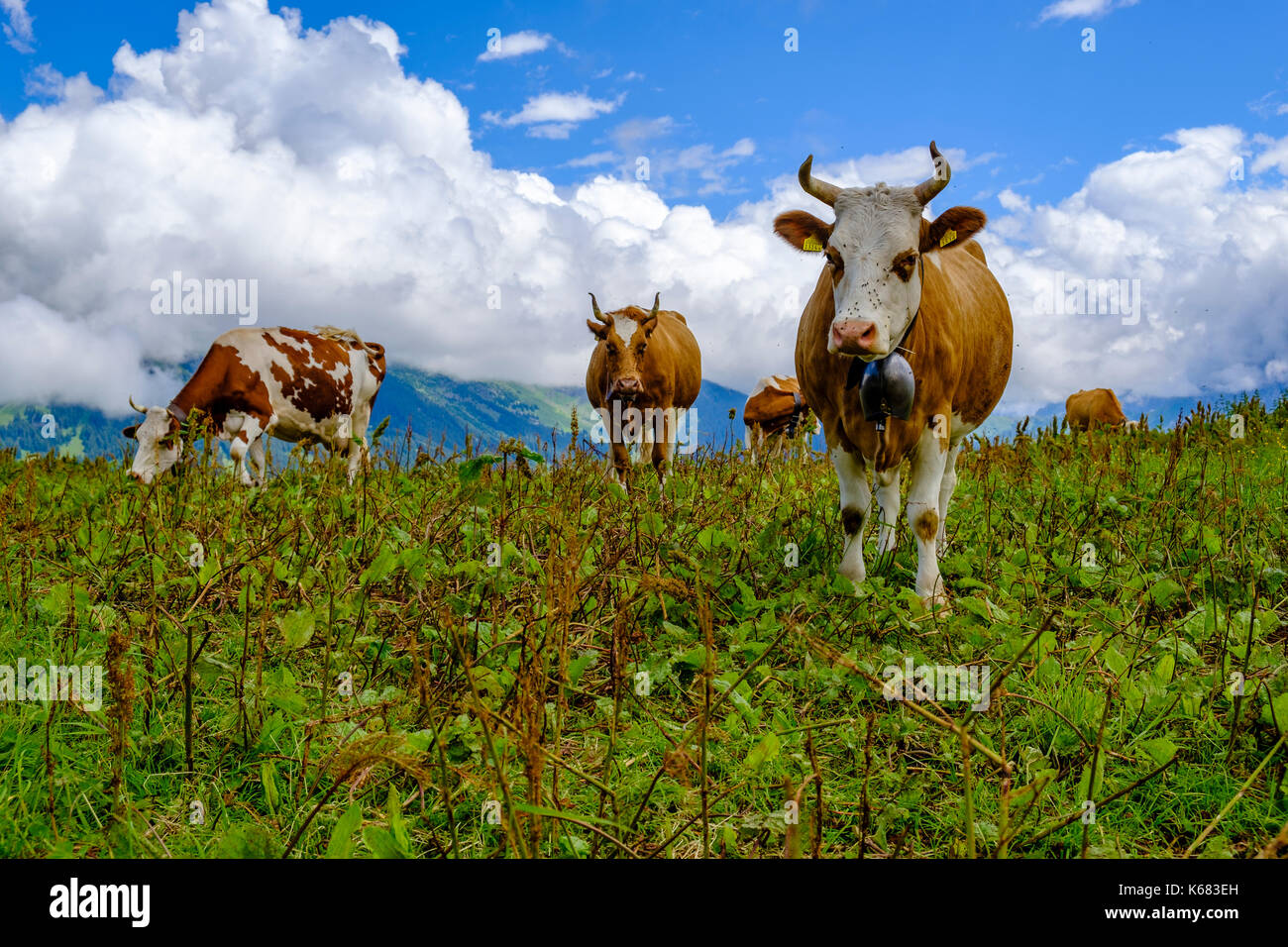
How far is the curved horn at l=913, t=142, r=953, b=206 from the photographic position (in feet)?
14.6

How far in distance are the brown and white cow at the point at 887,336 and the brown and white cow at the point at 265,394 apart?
296 inches

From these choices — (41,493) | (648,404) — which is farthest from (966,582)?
(41,493)

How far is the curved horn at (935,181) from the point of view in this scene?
14.6ft

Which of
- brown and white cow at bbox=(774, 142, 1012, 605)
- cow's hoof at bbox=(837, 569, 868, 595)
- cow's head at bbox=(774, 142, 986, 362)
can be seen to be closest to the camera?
cow's head at bbox=(774, 142, 986, 362)

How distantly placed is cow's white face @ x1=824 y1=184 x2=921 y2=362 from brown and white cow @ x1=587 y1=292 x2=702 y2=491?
4.68 meters

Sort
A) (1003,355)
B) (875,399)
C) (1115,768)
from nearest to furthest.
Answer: (1115,768) → (875,399) → (1003,355)

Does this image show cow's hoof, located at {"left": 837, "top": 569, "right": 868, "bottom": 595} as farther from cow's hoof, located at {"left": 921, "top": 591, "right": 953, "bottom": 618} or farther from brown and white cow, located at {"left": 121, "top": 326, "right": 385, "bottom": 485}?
brown and white cow, located at {"left": 121, "top": 326, "right": 385, "bottom": 485}

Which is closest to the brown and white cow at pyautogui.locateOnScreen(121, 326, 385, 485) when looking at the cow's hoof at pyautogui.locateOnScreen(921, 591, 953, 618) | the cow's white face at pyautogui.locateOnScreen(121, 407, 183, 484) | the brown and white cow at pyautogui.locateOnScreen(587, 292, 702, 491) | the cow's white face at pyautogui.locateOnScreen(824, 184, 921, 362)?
the cow's white face at pyautogui.locateOnScreen(121, 407, 183, 484)

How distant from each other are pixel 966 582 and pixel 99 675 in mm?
3752

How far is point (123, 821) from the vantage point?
1938 millimetres

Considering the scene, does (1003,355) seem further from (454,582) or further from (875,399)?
(454,582)

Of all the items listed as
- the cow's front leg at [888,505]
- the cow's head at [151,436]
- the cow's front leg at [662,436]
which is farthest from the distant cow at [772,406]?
the cow's front leg at [888,505]

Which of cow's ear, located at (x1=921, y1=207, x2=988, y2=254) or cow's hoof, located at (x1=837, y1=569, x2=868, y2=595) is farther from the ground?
cow's ear, located at (x1=921, y1=207, x2=988, y2=254)

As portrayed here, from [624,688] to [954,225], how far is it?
3.33 metres
